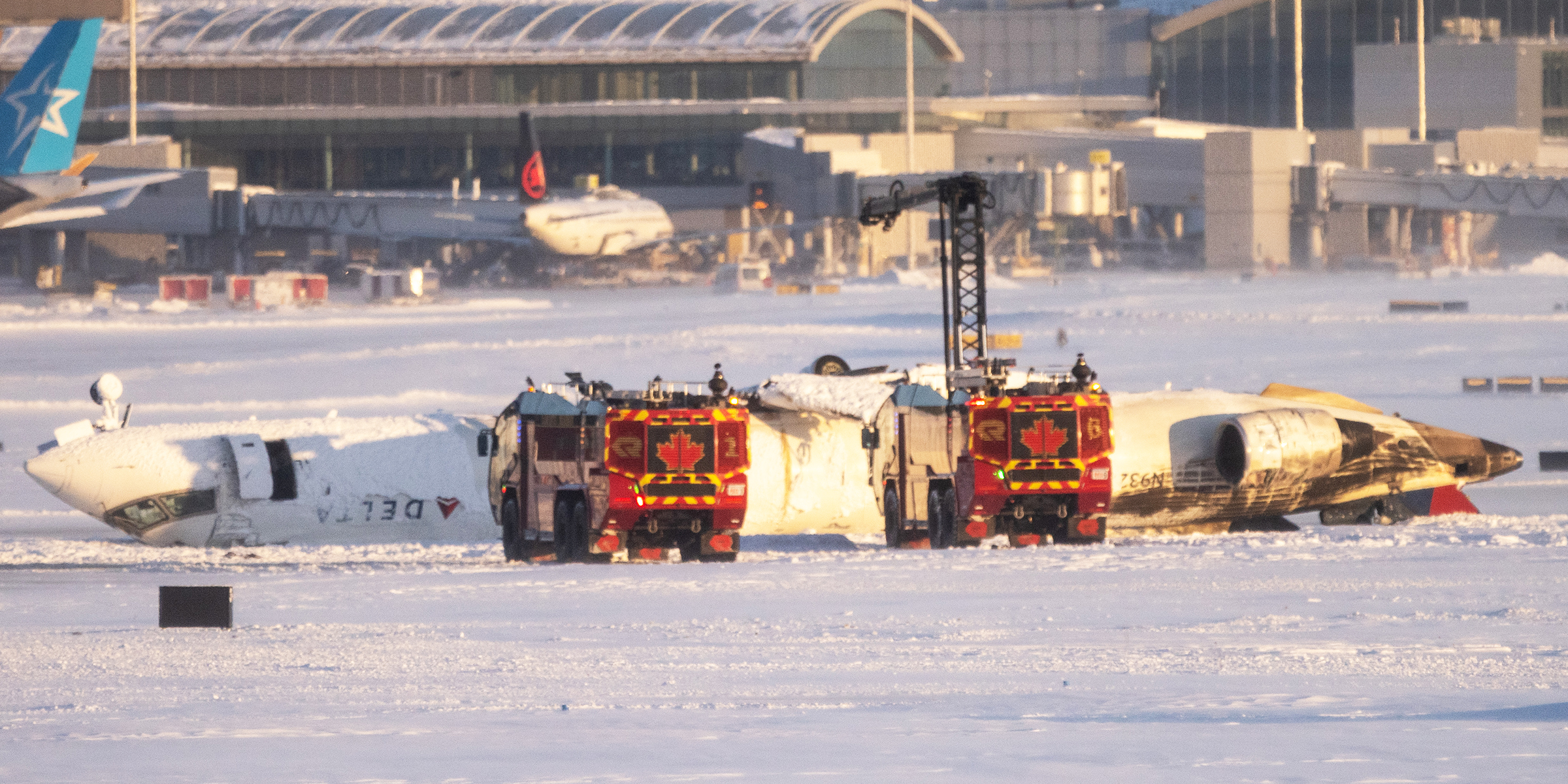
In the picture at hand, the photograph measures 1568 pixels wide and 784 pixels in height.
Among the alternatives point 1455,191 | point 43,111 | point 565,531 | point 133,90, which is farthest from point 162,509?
point 133,90

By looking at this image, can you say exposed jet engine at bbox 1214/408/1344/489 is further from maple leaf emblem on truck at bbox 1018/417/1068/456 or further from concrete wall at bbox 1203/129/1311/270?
concrete wall at bbox 1203/129/1311/270

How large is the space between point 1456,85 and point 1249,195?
34020mm

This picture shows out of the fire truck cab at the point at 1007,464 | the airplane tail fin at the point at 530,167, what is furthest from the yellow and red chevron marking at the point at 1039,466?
the airplane tail fin at the point at 530,167

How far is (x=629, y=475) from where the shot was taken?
110ft

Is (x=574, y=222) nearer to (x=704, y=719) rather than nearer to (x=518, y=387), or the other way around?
(x=518, y=387)

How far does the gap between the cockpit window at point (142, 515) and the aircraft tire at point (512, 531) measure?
7.40 metres

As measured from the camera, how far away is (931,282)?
105 meters

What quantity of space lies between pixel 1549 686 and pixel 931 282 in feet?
283

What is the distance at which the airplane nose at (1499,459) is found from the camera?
134ft

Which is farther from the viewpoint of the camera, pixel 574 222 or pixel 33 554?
pixel 574 222

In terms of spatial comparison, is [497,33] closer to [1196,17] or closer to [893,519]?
[1196,17]

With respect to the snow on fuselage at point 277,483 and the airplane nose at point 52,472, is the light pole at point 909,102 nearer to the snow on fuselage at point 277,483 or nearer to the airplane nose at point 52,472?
the snow on fuselage at point 277,483

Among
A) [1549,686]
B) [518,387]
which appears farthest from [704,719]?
[518,387]

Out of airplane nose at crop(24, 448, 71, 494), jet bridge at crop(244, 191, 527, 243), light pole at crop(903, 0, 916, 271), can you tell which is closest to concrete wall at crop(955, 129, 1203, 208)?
light pole at crop(903, 0, 916, 271)
